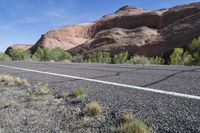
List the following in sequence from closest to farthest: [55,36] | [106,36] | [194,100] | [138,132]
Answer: [138,132] → [194,100] → [106,36] → [55,36]

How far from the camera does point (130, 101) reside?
5438 mm

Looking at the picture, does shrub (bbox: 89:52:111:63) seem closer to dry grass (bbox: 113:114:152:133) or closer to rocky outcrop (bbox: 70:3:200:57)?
rocky outcrop (bbox: 70:3:200:57)

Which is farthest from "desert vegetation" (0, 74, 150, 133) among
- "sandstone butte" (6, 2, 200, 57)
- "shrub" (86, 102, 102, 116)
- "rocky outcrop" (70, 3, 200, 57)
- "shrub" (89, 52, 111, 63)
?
"rocky outcrop" (70, 3, 200, 57)

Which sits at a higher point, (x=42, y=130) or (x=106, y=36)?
(x=106, y=36)

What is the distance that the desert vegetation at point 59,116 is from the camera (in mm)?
4209

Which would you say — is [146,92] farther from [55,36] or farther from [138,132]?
[55,36]

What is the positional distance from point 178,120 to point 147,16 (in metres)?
63.3

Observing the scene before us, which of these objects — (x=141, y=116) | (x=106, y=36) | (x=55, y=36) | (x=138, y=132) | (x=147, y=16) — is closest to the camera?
(x=138, y=132)

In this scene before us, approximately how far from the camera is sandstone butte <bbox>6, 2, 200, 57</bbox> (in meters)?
44.7

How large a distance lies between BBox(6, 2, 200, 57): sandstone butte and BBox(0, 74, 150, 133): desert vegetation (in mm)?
36711

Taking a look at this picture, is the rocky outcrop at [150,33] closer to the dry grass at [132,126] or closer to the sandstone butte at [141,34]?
the sandstone butte at [141,34]

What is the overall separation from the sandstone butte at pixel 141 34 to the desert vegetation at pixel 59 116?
3671 centimetres

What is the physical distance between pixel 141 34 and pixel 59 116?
51188 millimetres

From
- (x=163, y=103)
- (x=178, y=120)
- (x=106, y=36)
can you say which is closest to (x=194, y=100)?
(x=163, y=103)
